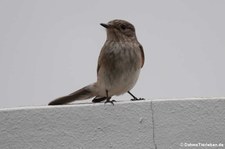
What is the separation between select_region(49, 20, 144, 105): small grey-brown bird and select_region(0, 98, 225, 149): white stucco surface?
1.76 meters

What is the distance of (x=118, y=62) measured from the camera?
4805 mm

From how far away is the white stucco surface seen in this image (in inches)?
112

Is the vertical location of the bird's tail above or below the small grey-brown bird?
below

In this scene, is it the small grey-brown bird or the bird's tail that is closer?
the small grey-brown bird

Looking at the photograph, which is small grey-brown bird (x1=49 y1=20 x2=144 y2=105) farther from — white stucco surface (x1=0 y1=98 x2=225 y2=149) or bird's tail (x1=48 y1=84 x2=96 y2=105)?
white stucco surface (x1=0 y1=98 x2=225 y2=149)

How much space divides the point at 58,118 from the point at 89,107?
0.69 feet

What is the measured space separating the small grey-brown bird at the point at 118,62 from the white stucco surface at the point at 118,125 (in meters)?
1.76

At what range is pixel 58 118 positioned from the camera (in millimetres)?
2949

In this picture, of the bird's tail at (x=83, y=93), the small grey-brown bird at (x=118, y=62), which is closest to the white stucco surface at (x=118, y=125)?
the small grey-brown bird at (x=118, y=62)

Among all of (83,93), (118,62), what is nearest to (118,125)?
(118,62)

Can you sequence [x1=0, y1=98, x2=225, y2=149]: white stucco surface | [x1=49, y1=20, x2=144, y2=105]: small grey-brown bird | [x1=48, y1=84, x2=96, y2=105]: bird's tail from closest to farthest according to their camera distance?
[x1=0, y1=98, x2=225, y2=149]: white stucco surface < [x1=49, y1=20, x2=144, y2=105]: small grey-brown bird < [x1=48, y1=84, x2=96, y2=105]: bird's tail

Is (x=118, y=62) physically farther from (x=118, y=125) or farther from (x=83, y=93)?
(x=118, y=125)

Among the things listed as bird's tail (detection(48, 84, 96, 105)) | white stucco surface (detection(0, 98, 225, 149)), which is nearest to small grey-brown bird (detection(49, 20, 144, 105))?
bird's tail (detection(48, 84, 96, 105))

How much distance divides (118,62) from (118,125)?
194 centimetres
